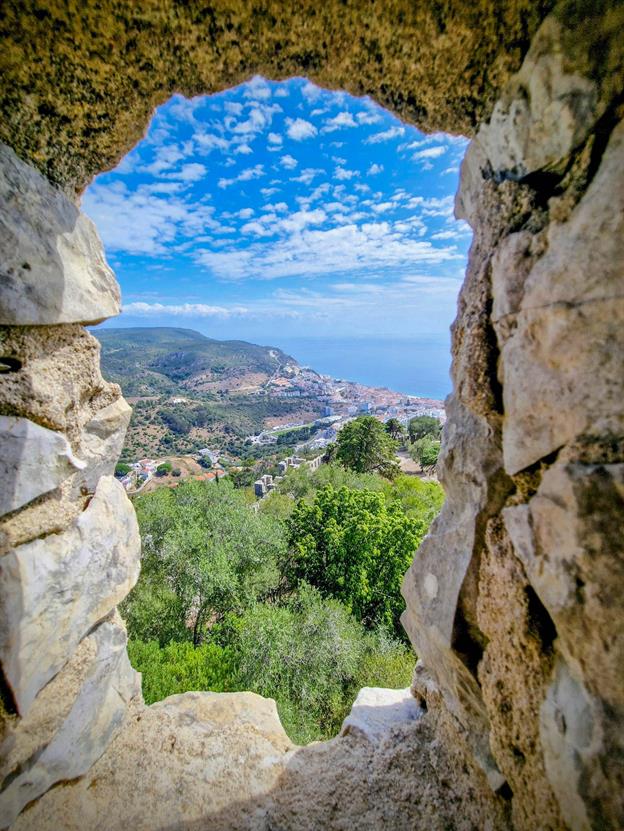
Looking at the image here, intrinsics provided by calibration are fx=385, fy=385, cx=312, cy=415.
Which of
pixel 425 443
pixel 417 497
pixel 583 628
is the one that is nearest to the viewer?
pixel 583 628

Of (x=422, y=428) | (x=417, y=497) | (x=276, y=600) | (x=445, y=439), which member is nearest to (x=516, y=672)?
(x=445, y=439)

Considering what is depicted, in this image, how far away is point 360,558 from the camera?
14.3 m

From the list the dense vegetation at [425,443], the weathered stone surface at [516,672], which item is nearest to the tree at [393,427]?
the dense vegetation at [425,443]

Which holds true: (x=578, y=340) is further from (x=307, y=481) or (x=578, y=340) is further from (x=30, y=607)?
(x=307, y=481)

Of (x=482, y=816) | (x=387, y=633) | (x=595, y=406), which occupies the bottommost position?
(x=387, y=633)

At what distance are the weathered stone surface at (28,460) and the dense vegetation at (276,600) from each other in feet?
22.4

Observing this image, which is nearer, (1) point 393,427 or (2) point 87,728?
(2) point 87,728

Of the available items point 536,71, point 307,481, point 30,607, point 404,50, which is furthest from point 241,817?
point 307,481

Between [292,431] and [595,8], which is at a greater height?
[292,431]

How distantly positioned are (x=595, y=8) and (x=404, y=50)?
1166mm

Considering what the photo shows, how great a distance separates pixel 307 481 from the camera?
2439 cm

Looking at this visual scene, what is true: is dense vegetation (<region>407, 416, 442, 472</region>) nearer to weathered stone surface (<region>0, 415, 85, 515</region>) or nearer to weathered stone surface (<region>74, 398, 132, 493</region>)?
weathered stone surface (<region>74, 398, 132, 493</region>)

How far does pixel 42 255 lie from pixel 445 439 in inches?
143

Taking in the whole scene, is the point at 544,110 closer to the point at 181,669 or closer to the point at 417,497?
the point at 181,669
